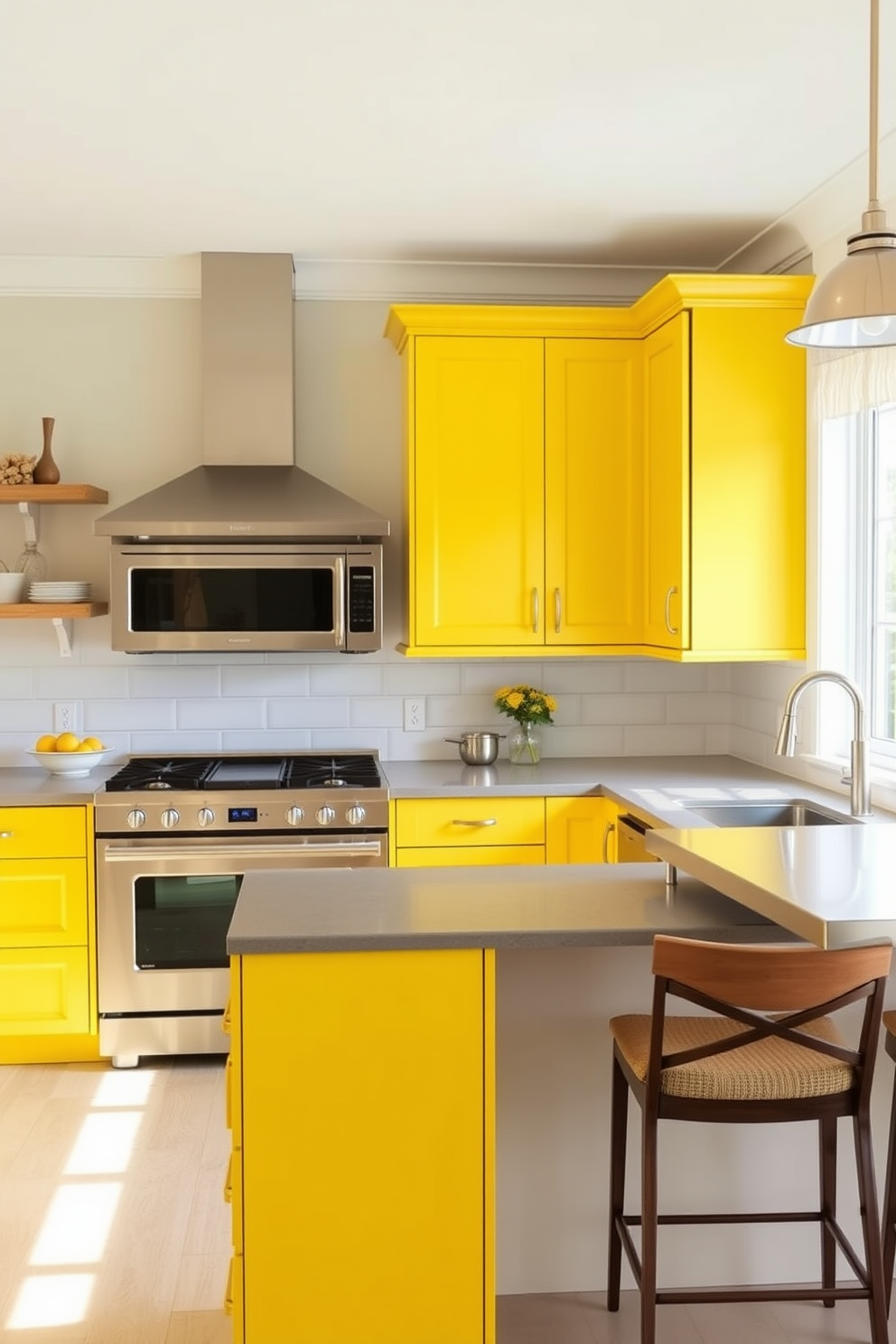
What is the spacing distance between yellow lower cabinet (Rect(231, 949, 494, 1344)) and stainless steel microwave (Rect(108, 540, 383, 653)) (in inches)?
83.0

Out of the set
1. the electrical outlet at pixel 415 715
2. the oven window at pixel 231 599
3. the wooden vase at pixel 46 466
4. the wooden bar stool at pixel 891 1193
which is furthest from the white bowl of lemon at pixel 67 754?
the wooden bar stool at pixel 891 1193

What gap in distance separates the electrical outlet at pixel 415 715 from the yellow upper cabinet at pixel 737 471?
102cm

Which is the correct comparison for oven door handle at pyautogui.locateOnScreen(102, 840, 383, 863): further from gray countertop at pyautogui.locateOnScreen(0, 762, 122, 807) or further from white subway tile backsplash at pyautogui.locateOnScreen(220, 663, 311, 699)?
white subway tile backsplash at pyautogui.locateOnScreen(220, 663, 311, 699)

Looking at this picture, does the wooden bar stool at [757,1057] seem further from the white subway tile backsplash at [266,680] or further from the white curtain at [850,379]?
the white subway tile backsplash at [266,680]

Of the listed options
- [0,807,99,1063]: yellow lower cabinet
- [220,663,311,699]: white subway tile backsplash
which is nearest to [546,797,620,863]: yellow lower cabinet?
[220,663,311,699]: white subway tile backsplash

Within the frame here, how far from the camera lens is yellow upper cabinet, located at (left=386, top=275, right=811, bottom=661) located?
150 inches

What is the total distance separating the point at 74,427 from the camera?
→ 4355mm

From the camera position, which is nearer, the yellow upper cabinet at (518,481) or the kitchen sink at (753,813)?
the kitchen sink at (753,813)

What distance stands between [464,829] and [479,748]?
0.43 metres

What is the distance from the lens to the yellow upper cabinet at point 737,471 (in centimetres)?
379

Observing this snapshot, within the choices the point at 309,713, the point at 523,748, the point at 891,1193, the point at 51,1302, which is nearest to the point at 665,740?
the point at 523,748

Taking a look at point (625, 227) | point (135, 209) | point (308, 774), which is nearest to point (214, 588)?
point (308, 774)

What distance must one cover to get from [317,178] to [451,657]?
62.3 inches

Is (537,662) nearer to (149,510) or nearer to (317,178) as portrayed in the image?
(149,510)
